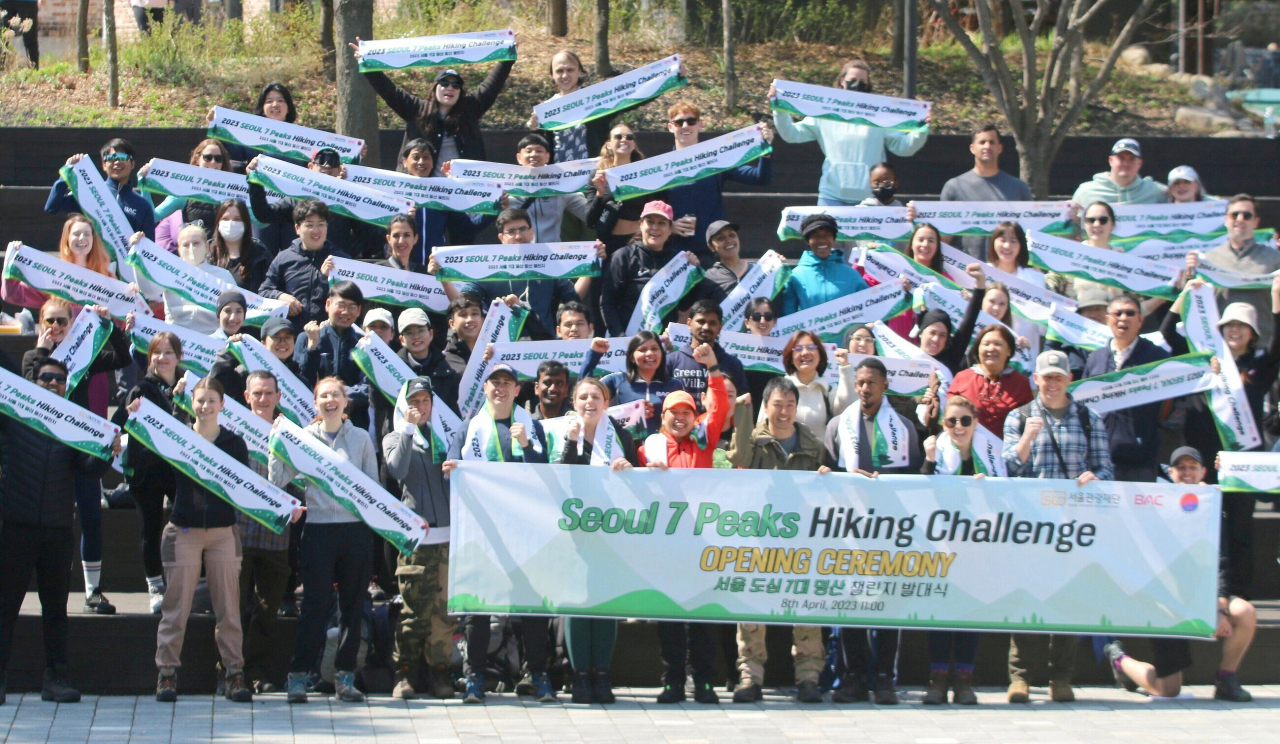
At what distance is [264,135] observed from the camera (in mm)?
11430

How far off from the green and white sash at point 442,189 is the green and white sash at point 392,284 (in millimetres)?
768

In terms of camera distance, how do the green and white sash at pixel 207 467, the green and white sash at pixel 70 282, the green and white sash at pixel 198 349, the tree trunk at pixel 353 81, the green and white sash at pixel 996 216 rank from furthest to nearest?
the tree trunk at pixel 353 81 → the green and white sash at pixel 996 216 → the green and white sash at pixel 70 282 → the green and white sash at pixel 198 349 → the green and white sash at pixel 207 467

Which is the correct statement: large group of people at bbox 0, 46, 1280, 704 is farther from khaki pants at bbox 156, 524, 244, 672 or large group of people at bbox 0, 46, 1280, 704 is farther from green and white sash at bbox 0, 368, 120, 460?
green and white sash at bbox 0, 368, 120, 460

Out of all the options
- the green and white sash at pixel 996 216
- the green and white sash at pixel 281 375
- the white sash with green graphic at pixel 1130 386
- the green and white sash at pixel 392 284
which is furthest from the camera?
the green and white sash at pixel 996 216

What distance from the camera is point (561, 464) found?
8.61 meters

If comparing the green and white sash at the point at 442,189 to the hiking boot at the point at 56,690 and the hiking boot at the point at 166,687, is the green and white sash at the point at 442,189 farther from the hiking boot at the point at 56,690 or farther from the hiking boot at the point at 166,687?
the hiking boot at the point at 56,690

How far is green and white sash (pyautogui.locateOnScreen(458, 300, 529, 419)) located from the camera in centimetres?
962

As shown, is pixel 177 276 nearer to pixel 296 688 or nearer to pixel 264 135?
pixel 264 135

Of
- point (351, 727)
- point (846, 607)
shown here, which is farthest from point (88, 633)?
point (846, 607)

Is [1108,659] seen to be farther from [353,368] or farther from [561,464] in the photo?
[353,368]

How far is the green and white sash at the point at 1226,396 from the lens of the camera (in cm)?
959

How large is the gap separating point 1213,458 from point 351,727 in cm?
559

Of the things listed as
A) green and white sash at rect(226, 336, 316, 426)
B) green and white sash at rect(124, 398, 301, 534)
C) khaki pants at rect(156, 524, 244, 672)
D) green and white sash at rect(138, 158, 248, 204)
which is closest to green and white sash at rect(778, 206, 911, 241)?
green and white sash at rect(226, 336, 316, 426)

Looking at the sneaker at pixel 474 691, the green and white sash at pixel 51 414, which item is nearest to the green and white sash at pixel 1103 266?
the sneaker at pixel 474 691
